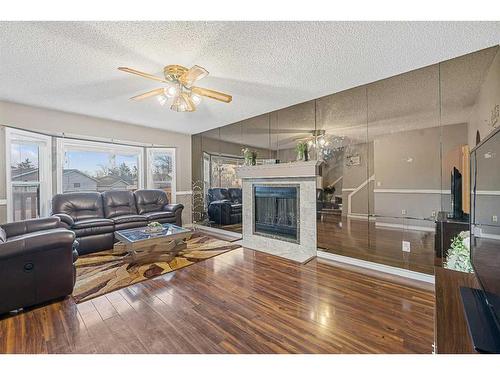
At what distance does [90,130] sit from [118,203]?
4.96 ft

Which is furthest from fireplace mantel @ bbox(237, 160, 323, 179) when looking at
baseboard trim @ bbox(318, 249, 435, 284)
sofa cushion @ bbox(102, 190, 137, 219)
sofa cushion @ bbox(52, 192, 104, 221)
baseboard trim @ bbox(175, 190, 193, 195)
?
sofa cushion @ bbox(52, 192, 104, 221)

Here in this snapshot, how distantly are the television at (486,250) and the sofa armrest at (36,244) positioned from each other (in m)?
2.91

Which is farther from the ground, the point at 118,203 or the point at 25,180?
the point at 25,180

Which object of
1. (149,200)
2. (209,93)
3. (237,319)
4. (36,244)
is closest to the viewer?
(237,319)

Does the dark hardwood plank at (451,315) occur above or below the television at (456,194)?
below

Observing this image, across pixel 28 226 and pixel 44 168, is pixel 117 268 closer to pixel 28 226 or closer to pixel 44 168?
pixel 28 226

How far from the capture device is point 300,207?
11.6 ft

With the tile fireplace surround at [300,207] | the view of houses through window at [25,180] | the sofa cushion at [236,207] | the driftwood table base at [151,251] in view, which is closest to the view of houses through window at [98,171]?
the view of houses through window at [25,180]

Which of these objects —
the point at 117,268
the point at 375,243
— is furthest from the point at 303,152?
the point at 117,268

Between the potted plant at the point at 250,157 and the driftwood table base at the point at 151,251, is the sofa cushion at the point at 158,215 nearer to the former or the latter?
the driftwood table base at the point at 151,251

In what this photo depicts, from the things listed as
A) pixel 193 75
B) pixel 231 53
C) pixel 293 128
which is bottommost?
pixel 293 128

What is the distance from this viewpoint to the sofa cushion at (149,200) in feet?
15.0

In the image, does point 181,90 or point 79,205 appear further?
point 79,205

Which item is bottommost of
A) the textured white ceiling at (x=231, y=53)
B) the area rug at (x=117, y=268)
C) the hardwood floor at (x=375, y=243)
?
the area rug at (x=117, y=268)
